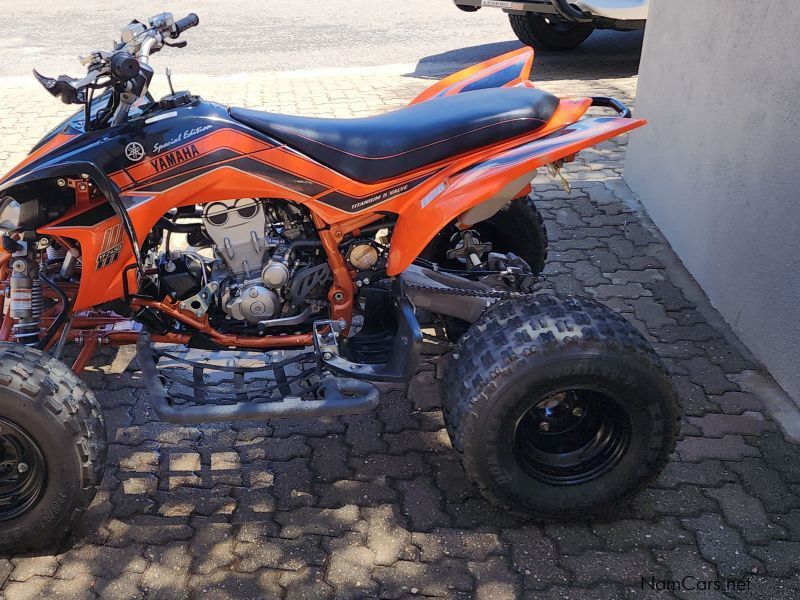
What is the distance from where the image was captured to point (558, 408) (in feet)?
9.83

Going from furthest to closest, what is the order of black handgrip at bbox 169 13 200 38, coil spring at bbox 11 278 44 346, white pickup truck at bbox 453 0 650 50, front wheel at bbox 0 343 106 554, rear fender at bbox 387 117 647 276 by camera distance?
1. white pickup truck at bbox 453 0 650 50
2. black handgrip at bbox 169 13 200 38
3. coil spring at bbox 11 278 44 346
4. rear fender at bbox 387 117 647 276
5. front wheel at bbox 0 343 106 554

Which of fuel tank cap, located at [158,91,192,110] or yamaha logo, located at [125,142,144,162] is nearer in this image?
yamaha logo, located at [125,142,144,162]

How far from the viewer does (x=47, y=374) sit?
2.66m

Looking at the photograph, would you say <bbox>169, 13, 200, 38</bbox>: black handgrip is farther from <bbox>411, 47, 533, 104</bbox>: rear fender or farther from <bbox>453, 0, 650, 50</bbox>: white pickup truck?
<bbox>453, 0, 650, 50</bbox>: white pickup truck

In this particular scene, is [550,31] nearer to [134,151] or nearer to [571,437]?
[571,437]

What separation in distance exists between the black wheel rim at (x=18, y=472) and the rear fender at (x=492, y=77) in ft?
7.02

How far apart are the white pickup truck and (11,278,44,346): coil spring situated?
22.0 ft

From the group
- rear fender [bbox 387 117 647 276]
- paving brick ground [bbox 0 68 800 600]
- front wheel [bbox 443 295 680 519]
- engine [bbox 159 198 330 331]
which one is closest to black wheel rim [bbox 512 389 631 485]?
front wheel [bbox 443 295 680 519]

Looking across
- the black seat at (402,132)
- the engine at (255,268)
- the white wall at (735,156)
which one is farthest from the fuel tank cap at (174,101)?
the white wall at (735,156)

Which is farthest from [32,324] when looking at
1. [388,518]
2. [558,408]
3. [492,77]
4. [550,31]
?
[550,31]

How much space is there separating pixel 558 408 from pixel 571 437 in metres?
0.12

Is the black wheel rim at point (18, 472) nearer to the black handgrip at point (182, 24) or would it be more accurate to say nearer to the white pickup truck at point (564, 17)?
the black handgrip at point (182, 24)

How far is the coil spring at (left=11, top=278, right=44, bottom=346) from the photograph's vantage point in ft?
9.87

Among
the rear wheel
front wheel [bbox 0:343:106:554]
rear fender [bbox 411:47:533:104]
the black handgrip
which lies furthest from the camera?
the rear wheel
